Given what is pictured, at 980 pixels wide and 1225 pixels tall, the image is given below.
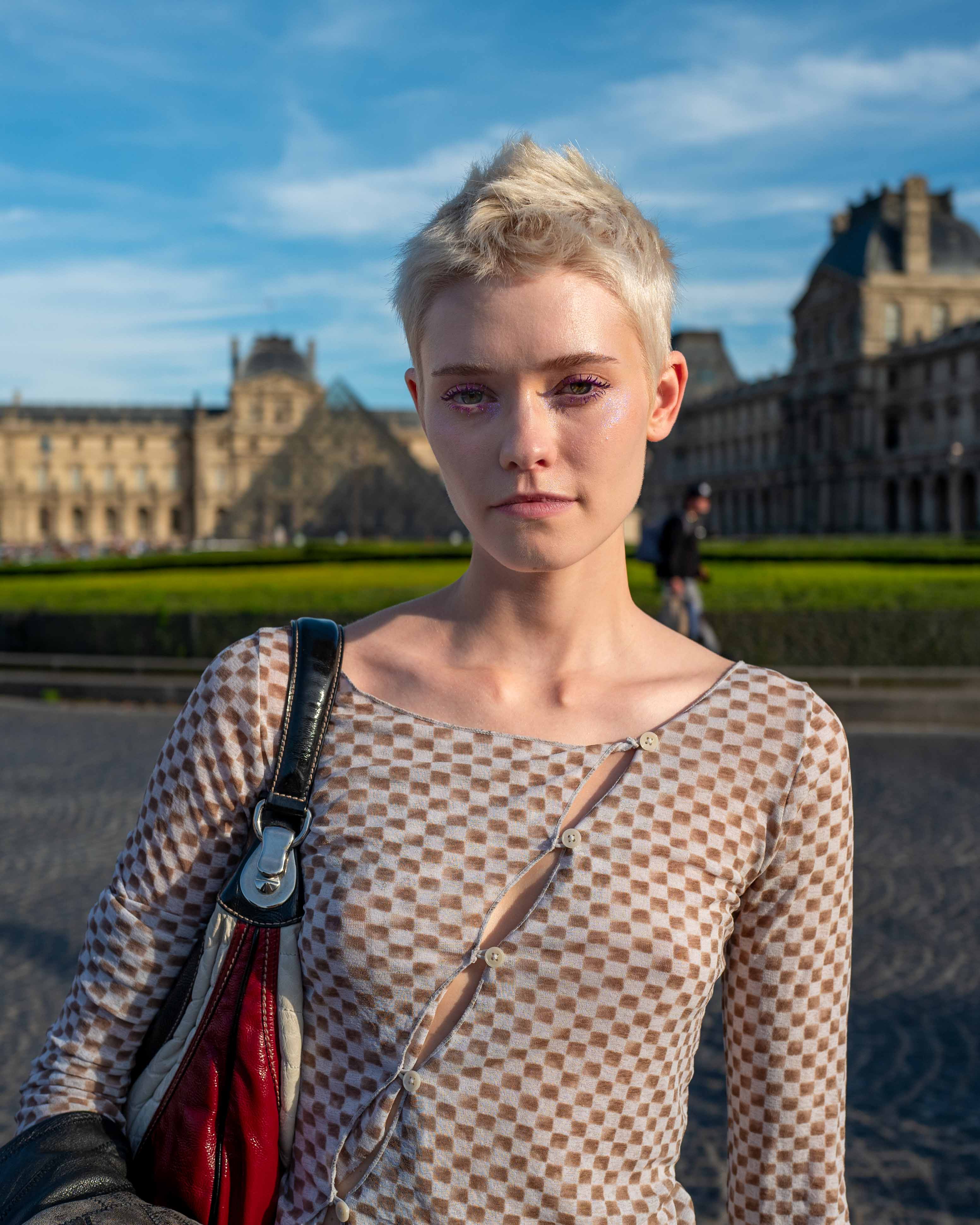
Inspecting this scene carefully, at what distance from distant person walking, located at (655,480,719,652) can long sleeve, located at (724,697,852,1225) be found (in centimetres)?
749

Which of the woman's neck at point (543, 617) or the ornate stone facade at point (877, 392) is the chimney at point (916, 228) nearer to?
the ornate stone facade at point (877, 392)

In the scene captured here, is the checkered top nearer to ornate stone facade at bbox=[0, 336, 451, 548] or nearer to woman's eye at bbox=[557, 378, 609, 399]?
woman's eye at bbox=[557, 378, 609, 399]

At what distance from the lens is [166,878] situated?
1127 millimetres

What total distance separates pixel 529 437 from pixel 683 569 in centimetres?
787

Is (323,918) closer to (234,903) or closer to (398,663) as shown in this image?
(234,903)

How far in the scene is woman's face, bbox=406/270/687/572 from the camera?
3.47 feet

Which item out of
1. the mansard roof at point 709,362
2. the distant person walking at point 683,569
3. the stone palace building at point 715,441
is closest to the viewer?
the distant person walking at point 683,569

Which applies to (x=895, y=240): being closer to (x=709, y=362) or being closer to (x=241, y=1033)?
(x=709, y=362)

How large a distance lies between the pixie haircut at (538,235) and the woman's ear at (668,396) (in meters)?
0.10

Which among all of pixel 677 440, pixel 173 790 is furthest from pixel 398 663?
pixel 677 440

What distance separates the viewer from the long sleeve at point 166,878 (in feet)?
3.65

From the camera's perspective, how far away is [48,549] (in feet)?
209

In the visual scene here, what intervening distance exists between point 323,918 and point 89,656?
10463mm

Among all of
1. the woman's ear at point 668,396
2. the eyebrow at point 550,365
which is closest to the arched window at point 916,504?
the woman's ear at point 668,396
